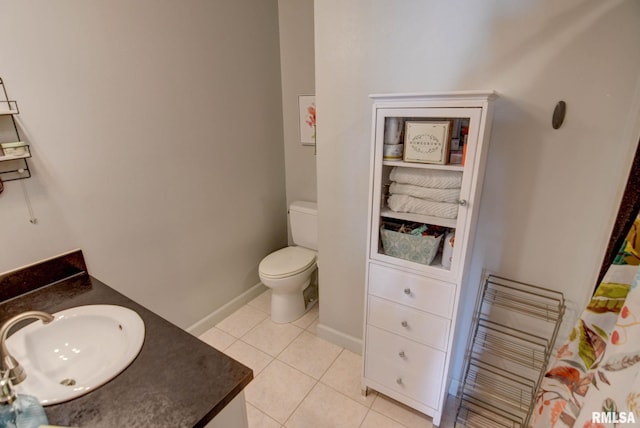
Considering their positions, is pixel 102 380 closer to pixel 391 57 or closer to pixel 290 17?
pixel 391 57

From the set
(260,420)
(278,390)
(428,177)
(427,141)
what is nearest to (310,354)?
(278,390)

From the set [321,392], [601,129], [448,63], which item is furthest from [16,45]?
[601,129]

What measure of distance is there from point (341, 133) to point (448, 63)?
1.90 feet

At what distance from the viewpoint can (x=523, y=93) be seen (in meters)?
1.21

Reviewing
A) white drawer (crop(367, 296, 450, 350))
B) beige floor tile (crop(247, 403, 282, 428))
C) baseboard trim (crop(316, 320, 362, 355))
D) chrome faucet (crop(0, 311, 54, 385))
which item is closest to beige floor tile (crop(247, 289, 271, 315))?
baseboard trim (crop(316, 320, 362, 355))

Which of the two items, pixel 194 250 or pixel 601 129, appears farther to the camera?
pixel 194 250

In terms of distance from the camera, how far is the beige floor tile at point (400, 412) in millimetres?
1561

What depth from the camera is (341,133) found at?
64.5 inches

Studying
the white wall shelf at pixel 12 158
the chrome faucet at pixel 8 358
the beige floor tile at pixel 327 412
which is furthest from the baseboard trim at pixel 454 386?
the white wall shelf at pixel 12 158

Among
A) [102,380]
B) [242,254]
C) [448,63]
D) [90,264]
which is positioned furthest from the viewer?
[242,254]

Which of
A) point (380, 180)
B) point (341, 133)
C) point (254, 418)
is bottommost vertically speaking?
point (254, 418)

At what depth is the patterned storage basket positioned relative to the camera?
1.33 metres

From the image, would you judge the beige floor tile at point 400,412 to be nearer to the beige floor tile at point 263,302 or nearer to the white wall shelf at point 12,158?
the beige floor tile at point 263,302

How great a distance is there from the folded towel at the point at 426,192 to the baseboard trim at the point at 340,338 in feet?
3.61
